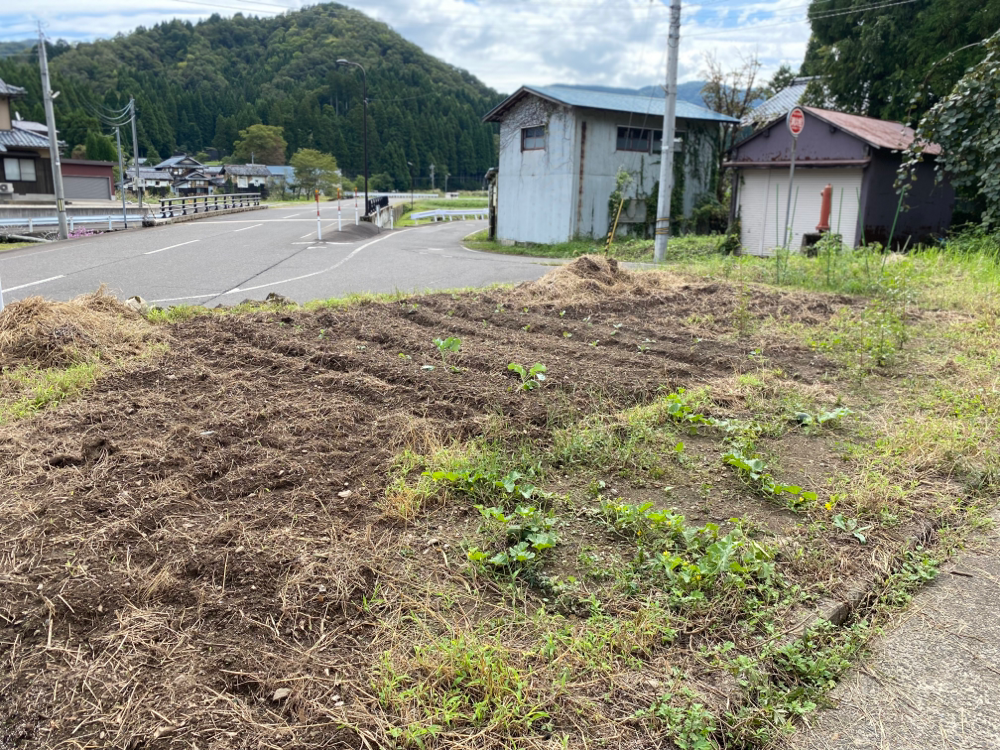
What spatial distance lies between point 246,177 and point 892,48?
62066 mm

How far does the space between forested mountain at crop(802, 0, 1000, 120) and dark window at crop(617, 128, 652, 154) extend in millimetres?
6808

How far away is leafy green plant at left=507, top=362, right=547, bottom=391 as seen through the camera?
4.52 metres

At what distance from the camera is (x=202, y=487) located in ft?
10.1

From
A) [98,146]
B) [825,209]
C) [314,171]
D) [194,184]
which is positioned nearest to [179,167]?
[194,184]

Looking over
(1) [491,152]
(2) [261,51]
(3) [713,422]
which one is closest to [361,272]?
(3) [713,422]

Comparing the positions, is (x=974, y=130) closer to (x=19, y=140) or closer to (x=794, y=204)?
(x=794, y=204)

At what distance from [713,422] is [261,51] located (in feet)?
294

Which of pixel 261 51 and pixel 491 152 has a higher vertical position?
pixel 261 51

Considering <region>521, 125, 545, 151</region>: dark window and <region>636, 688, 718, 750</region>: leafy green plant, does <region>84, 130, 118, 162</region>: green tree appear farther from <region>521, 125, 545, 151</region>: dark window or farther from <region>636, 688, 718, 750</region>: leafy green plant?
<region>636, 688, 718, 750</region>: leafy green plant

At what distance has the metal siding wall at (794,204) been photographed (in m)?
16.4

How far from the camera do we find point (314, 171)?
218ft

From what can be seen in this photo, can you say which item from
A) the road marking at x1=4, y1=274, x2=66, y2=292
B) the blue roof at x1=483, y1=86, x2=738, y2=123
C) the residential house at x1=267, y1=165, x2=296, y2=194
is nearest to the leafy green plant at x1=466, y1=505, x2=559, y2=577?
the road marking at x1=4, y1=274, x2=66, y2=292

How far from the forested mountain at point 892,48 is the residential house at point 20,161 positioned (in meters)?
35.9

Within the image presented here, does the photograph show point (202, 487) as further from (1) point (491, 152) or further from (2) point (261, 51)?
(1) point (491, 152)
